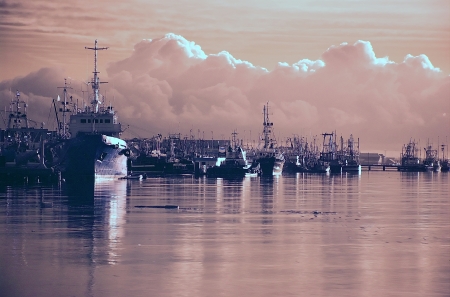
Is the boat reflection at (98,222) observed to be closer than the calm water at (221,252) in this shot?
No

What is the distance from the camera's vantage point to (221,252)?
39625 millimetres

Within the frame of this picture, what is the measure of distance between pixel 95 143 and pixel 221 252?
9994 cm

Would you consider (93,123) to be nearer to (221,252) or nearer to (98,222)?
(98,222)

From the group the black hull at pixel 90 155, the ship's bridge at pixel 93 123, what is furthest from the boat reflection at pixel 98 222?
the ship's bridge at pixel 93 123

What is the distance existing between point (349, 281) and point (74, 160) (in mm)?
115321

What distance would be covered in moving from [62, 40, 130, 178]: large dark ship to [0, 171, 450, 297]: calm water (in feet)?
236

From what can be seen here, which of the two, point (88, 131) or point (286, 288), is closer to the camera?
point (286, 288)

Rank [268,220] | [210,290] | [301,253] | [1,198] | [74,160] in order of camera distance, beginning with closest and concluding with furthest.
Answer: [210,290]
[301,253]
[268,220]
[1,198]
[74,160]

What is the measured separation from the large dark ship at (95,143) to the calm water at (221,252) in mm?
72015

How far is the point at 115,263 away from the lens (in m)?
35.6

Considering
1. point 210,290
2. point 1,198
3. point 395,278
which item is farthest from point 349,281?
point 1,198

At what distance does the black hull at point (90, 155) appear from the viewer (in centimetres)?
13800

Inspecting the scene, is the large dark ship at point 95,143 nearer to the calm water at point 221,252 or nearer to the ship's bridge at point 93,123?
the ship's bridge at point 93,123

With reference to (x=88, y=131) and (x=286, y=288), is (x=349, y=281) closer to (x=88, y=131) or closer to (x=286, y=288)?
(x=286, y=288)
